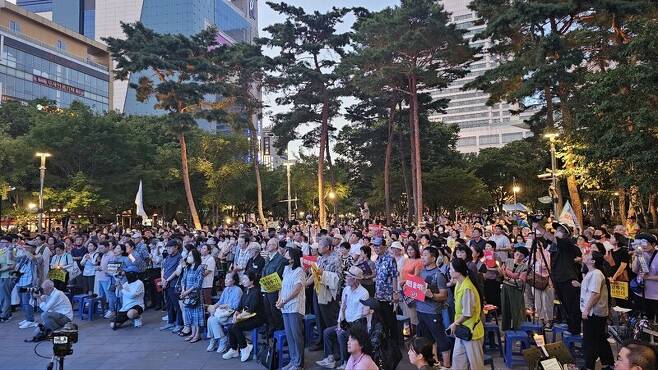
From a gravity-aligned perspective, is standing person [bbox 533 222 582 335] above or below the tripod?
above

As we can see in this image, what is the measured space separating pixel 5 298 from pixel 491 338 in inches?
436

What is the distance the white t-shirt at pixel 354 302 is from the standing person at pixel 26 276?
335 inches

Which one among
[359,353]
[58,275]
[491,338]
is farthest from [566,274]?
[58,275]

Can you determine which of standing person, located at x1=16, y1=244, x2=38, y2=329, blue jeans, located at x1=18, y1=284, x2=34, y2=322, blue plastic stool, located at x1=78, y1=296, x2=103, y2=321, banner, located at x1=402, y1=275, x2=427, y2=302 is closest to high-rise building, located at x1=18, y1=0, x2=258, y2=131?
standing person, located at x1=16, y1=244, x2=38, y2=329

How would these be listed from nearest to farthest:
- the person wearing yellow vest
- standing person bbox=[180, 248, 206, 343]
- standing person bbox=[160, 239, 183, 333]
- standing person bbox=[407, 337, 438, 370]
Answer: standing person bbox=[407, 337, 438, 370] → the person wearing yellow vest → standing person bbox=[180, 248, 206, 343] → standing person bbox=[160, 239, 183, 333]

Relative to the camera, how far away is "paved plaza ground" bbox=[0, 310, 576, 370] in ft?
26.3

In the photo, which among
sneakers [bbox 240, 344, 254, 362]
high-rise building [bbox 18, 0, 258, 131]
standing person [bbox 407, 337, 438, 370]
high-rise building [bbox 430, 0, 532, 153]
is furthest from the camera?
high-rise building [bbox 430, 0, 532, 153]

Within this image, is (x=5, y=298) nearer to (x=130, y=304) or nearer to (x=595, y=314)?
(x=130, y=304)

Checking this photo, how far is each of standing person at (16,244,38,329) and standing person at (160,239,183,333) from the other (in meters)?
3.42

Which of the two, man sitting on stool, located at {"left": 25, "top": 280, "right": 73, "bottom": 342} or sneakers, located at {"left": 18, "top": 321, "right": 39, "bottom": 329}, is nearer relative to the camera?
man sitting on stool, located at {"left": 25, "top": 280, "right": 73, "bottom": 342}

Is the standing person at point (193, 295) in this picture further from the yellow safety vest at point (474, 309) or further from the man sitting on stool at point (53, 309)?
the yellow safety vest at point (474, 309)

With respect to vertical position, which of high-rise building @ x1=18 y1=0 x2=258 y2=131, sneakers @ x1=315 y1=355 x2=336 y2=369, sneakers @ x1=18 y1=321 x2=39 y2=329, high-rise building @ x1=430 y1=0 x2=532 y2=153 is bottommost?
sneakers @ x1=18 y1=321 x2=39 y2=329

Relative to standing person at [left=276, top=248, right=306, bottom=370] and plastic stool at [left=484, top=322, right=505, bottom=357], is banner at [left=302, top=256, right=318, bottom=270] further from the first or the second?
plastic stool at [left=484, top=322, right=505, bottom=357]

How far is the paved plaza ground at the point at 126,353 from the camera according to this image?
316 inches
